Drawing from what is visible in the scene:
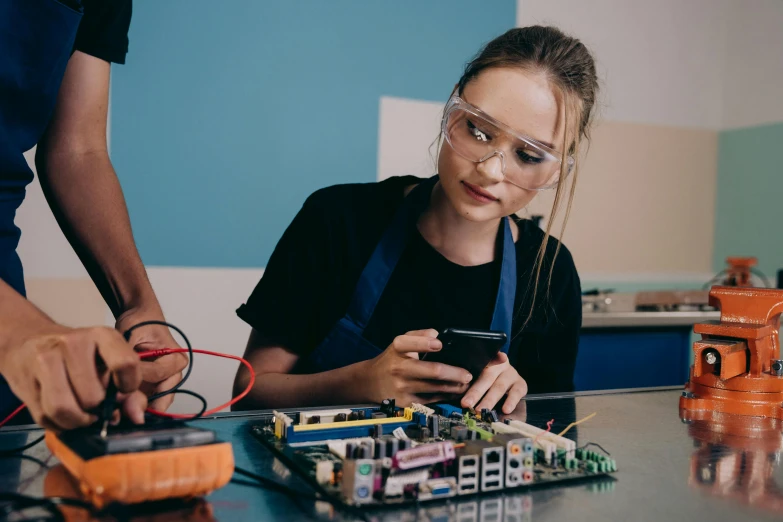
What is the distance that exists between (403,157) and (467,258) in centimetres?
147

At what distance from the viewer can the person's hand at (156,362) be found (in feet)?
3.27

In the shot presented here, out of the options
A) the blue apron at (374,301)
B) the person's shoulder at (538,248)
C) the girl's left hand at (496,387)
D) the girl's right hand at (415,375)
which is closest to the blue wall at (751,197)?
the person's shoulder at (538,248)

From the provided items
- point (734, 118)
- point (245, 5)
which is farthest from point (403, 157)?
point (734, 118)

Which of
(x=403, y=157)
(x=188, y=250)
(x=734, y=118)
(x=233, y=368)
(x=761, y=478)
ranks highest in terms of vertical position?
(x=734, y=118)

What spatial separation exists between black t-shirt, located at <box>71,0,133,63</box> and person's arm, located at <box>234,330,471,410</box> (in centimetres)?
69

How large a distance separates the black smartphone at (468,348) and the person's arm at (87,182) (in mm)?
545

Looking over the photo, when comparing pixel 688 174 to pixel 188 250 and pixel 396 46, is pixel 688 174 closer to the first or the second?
pixel 396 46

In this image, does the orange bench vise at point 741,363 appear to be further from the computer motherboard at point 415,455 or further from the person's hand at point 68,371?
the person's hand at point 68,371

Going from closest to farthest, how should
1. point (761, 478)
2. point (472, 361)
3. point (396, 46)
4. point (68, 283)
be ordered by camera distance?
point (761, 478)
point (472, 361)
point (68, 283)
point (396, 46)

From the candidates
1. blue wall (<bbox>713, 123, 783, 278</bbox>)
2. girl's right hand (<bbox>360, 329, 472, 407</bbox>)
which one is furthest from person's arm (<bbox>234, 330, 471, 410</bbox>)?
blue wall (<bbox>713, 123, 783, 278</bbox>)

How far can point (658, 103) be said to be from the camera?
12.0 ft

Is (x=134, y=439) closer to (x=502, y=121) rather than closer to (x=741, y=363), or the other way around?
(x=502, y=121)

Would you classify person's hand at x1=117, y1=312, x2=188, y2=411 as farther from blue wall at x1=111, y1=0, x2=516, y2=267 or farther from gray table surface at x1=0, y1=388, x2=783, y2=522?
blue wall at x1=111, y1=0, x2=516, y2=267

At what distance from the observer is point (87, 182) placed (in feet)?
4.26
